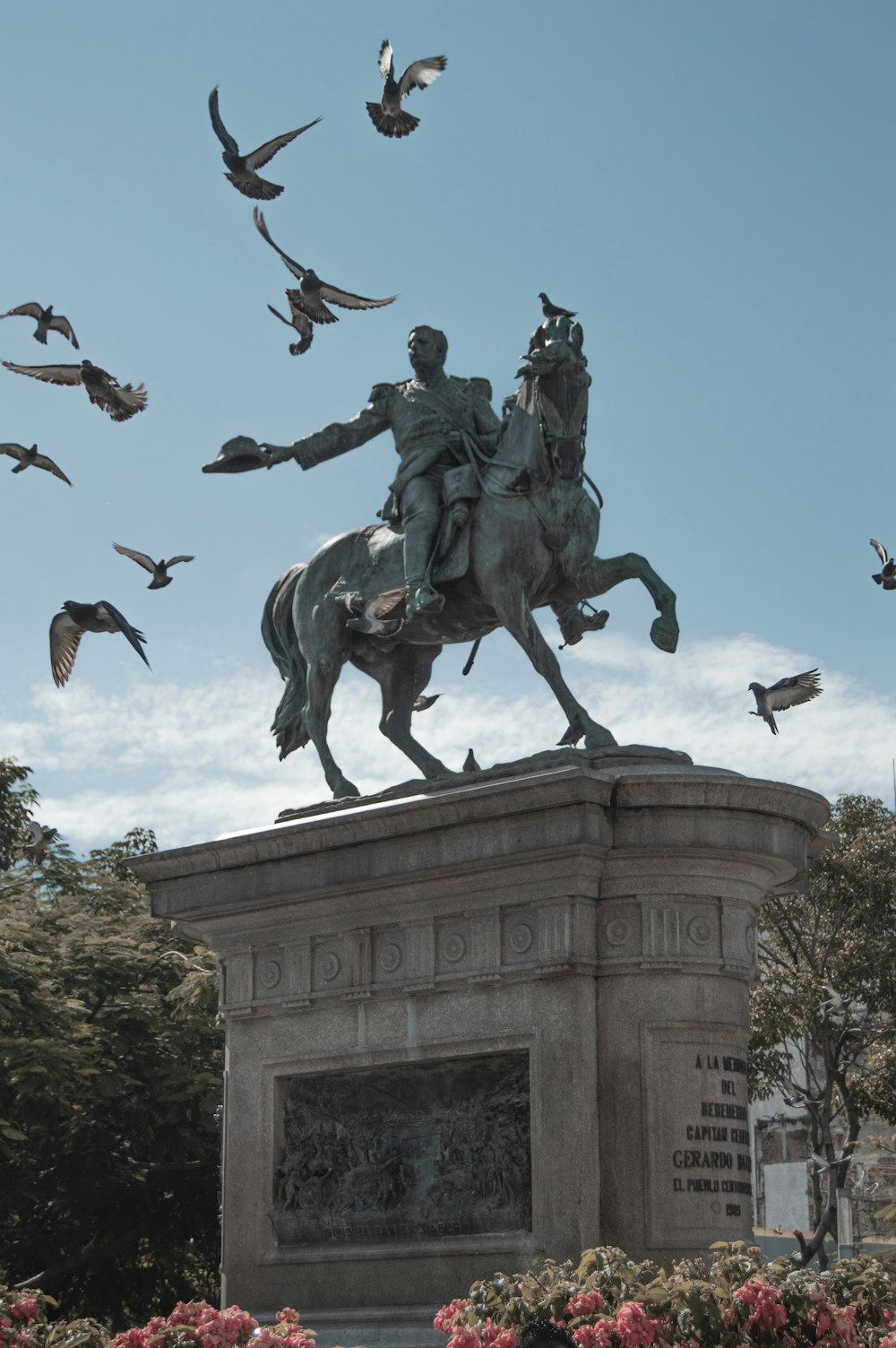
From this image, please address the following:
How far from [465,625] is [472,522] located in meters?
0.93

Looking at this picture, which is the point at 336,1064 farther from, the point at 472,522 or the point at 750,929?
the point at 472,522

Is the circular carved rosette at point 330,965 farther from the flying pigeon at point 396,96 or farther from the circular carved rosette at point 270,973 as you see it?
the flying pigeon at point 396,96

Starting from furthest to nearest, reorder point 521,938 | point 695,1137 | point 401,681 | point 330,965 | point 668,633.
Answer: point 401,681
point 668,633
point 330,965
point 521,938
point 695,1137

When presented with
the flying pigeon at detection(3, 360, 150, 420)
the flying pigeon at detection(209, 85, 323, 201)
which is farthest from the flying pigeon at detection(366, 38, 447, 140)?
the flying pigeon at detection(3, 360, 150, 420)

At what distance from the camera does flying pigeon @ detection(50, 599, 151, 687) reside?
52.3 feet

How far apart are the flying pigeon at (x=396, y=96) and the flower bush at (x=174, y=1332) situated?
376 inches

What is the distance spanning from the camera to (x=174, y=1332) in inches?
368

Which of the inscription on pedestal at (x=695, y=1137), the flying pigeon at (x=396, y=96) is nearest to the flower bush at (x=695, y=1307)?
the inscription on pedestal at (x=695, y=1137)

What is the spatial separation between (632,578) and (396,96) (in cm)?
442

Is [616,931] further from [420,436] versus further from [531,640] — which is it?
[420,436]

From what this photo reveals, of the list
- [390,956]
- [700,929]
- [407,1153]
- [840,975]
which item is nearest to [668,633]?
[700,929]

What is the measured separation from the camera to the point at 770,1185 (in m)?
52.8

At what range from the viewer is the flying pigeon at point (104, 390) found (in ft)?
53.2

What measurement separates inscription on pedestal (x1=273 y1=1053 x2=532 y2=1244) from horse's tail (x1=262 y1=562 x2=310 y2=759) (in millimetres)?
3372
